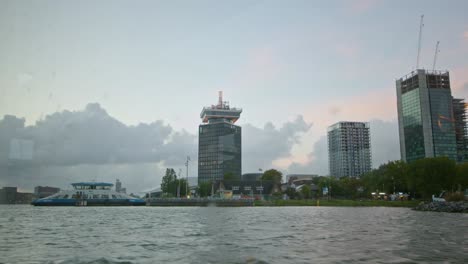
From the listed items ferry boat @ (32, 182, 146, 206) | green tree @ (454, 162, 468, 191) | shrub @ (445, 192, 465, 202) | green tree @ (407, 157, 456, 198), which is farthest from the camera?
ferry boat @ (32, 182, 146, 206)

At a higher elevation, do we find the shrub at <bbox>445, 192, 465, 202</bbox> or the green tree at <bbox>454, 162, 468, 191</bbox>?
the green tree at <bbox>454, 162, 468, 191</bbox>

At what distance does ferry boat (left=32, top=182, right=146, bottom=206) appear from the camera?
163 m

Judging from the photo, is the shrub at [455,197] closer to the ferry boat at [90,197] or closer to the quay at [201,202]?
the quay at [201,202]

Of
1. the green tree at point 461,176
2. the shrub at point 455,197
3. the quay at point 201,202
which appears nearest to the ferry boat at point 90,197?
the quay at point 201,202

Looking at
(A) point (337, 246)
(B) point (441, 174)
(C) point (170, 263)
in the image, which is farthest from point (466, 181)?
(C) point (170, 263)

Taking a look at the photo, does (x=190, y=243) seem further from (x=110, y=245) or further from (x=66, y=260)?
(x=66, y=260)

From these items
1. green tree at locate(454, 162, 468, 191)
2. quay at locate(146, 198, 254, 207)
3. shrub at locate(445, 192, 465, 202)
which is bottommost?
quay at locate(146, 198, 254, 207)

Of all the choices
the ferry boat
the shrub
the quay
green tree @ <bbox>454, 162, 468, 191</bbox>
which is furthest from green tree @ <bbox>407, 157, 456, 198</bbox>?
the ferry boat

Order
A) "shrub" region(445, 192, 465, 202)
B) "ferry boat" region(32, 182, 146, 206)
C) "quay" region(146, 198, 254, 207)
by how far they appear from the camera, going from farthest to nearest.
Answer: "quay" region(146, 198, 254, 207) → "ferry boat" region(32, 182, 146, 206) → "shrub" region(445, 192, 465, 202)

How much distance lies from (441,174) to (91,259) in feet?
451

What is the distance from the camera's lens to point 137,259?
20.7m

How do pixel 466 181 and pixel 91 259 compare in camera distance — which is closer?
pixel 91 259

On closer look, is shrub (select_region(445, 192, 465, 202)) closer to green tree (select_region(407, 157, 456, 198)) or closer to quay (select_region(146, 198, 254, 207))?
green tree (select_region(407, 157, 456, 198))

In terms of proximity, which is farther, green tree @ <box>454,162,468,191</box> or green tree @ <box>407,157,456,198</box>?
green tree @ <box>454,162,468,191</box>
